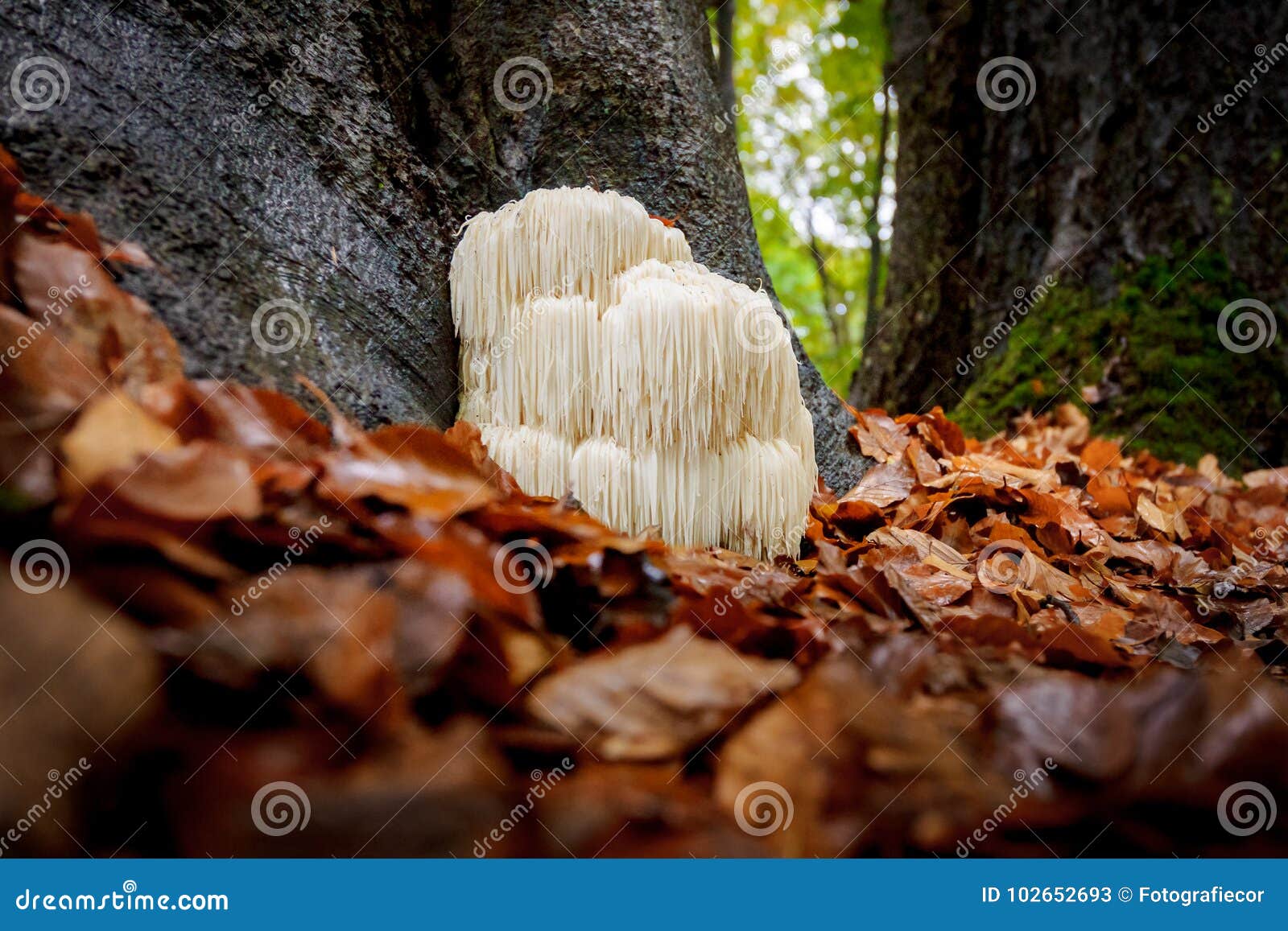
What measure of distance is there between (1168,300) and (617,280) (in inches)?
152

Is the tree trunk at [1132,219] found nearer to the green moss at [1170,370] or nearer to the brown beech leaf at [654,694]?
the green moss at [1170,370]

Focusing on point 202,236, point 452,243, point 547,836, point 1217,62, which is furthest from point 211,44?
point 1217,62

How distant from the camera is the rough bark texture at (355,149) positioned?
5.80 feet

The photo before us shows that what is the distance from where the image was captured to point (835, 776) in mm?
1174

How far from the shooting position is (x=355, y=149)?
2.26m

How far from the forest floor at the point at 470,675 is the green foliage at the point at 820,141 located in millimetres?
9469

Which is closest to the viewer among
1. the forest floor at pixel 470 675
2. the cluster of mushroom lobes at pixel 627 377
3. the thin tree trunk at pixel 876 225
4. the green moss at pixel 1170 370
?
the forest floor at pixel 470 675

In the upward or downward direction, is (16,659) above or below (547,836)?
below

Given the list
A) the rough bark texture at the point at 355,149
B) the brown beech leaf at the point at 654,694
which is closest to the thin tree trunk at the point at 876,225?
the rough bark texture at the point at 355,149

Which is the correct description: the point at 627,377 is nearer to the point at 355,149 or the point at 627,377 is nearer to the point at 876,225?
the point at 355,149

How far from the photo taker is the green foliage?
34.7 feet

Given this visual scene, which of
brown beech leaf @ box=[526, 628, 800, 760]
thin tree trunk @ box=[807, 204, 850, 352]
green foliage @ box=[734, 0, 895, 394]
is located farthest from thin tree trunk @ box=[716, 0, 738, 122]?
brown beech leaf @ box=[526, 628, 800, 760]

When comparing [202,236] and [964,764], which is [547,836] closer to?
[964,764]

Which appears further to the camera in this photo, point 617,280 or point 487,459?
point 617,280
